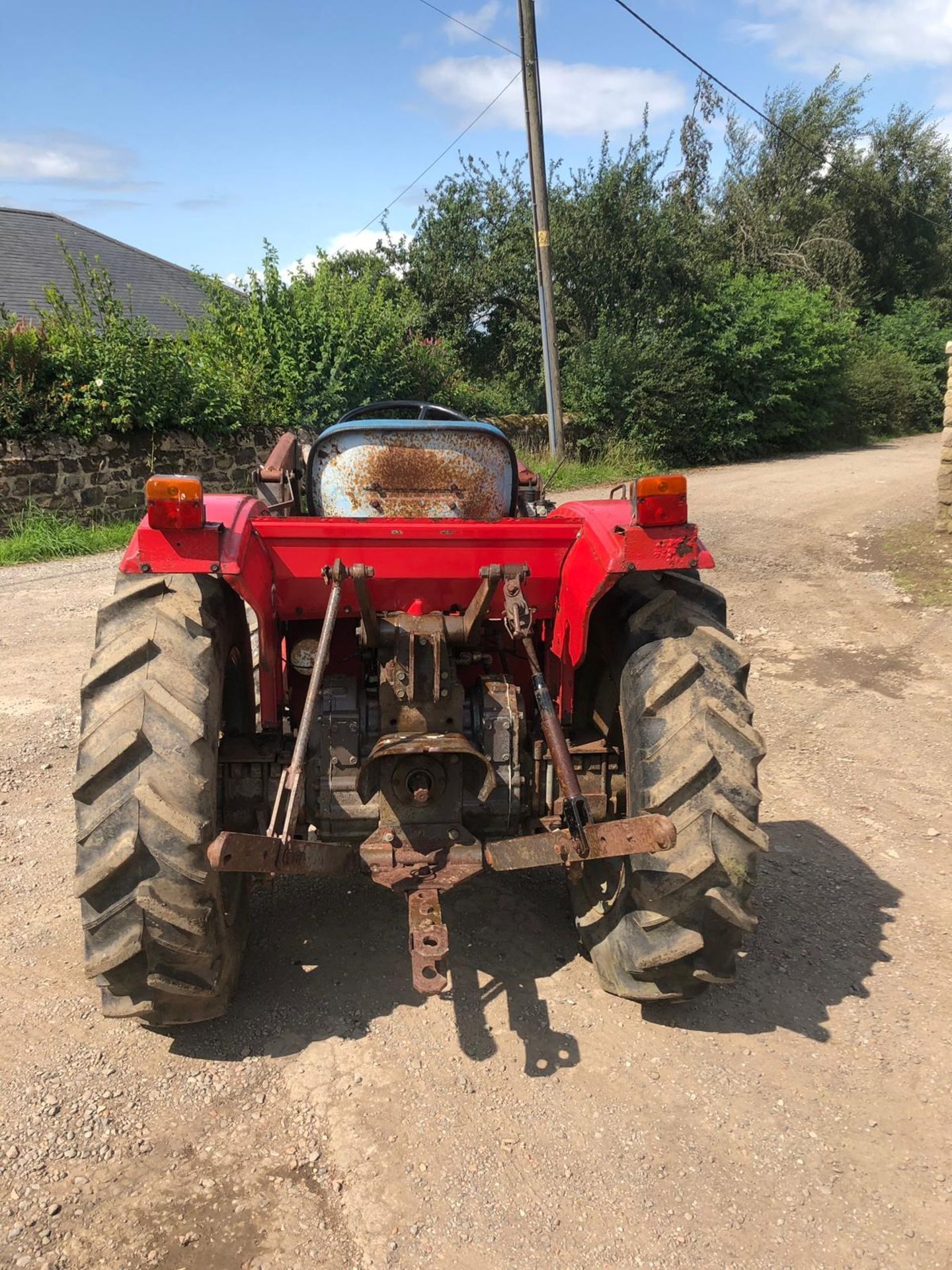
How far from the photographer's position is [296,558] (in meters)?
2.74

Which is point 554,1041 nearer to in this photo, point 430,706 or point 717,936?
point 717,936

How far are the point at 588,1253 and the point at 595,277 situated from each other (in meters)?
19.7

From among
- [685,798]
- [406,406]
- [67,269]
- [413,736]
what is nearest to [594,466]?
[67,269]

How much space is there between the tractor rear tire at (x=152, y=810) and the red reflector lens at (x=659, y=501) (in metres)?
1.28

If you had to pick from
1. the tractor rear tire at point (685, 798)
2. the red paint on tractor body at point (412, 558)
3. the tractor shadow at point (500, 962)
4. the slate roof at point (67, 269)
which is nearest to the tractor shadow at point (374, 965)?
the tractor shadow at point (500, 962)

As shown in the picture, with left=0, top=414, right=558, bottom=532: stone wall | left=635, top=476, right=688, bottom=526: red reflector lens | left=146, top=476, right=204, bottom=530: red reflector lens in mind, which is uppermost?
left=146, top=476, right=204, bottom=530: red reflector lens

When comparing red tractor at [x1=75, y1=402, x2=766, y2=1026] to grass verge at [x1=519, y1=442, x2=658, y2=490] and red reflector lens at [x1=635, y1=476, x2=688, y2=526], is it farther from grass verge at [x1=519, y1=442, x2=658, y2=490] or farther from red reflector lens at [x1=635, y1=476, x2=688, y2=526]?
grass verge at [x1=519, y1=442, x2=658, y2=490]

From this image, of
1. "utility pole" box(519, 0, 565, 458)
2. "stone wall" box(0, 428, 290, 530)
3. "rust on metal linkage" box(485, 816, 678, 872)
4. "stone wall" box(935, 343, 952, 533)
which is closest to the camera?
"rust on metal linkage" box(485, 816, 678, 872)

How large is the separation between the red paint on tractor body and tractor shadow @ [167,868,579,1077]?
2.70 ft

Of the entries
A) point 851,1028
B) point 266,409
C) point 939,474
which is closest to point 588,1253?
point 851,1028

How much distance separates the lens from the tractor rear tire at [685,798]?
2.38 meters

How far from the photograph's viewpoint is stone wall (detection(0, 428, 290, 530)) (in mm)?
10156

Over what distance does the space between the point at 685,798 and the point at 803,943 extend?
116 centimetres

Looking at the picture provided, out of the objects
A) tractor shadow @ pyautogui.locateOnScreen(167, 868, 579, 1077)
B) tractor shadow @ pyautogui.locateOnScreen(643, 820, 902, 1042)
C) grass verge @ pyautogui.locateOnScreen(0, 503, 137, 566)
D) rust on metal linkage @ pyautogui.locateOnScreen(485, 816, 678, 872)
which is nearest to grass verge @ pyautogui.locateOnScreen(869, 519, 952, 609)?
tractor shadow @ pyautogui.locateOnScreen(643, 820, 902, 1042)
